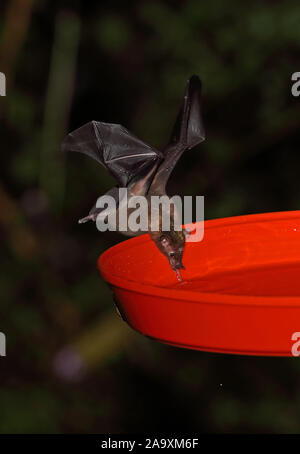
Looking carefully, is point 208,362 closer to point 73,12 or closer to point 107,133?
point 73,12

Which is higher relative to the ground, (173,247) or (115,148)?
(115,148)

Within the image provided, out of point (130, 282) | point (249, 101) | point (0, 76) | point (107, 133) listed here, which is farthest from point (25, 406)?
point (130, 282)

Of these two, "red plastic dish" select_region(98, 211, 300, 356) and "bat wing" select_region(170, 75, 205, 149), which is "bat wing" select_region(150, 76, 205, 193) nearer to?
"bat wing" select_region(170, 75, 205, 149)

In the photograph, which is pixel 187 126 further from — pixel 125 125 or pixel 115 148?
pixel 125 125

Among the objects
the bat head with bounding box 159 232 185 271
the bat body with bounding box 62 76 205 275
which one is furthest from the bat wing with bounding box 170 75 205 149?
the bat head with bounding box 159 232 185 271

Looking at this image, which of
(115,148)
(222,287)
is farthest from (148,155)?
(222,287)

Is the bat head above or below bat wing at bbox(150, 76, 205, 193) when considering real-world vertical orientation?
below
